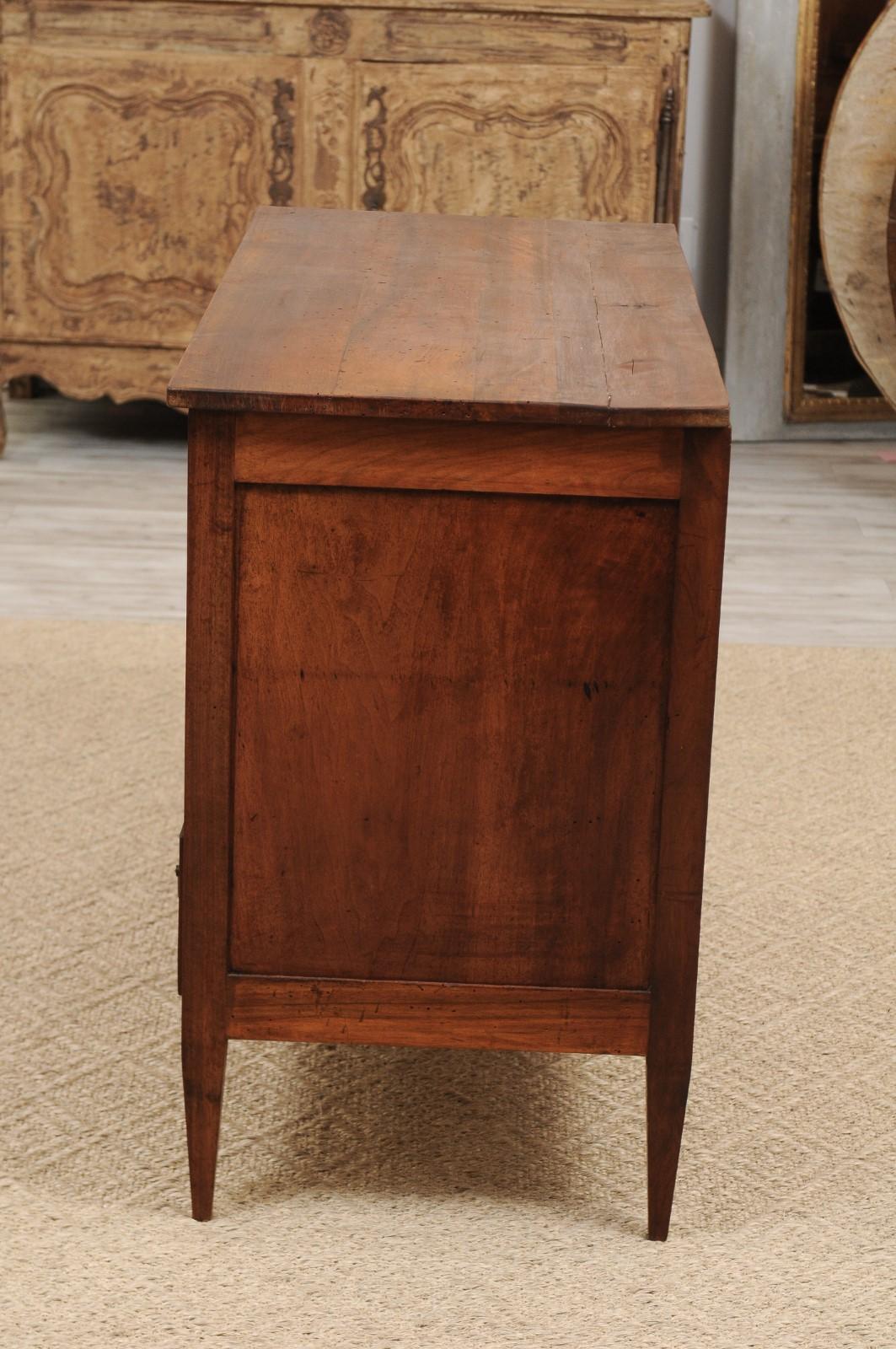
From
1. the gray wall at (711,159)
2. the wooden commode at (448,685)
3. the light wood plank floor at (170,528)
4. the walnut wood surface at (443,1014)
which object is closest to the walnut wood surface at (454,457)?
the wooden commode at (448,685)

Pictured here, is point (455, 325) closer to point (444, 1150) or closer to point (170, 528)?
point (444, 1150)

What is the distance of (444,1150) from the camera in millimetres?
1641

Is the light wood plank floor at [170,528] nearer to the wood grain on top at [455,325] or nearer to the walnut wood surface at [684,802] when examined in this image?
the wood grain on top at [455,325]

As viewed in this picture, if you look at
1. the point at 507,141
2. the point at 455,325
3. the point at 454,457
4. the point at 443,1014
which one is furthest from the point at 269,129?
the point at 443,1014

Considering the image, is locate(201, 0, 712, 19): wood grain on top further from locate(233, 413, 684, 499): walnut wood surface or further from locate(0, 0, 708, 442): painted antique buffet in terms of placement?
locate(233, 413, 684, 499): walnut wood surface

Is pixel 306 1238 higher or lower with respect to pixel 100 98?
lower

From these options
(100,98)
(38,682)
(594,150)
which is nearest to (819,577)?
(594,150)

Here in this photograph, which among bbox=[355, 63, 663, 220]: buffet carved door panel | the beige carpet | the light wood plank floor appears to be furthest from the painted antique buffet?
the beige carpet

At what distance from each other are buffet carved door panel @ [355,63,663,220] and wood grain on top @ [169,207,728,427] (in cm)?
180

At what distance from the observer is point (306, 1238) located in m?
1.49

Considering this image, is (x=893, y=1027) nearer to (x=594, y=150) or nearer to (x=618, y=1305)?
(x=618, y=1305)

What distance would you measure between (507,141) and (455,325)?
2.34 metres

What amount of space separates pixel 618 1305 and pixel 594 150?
2838mm

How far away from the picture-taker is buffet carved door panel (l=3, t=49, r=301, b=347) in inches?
146
